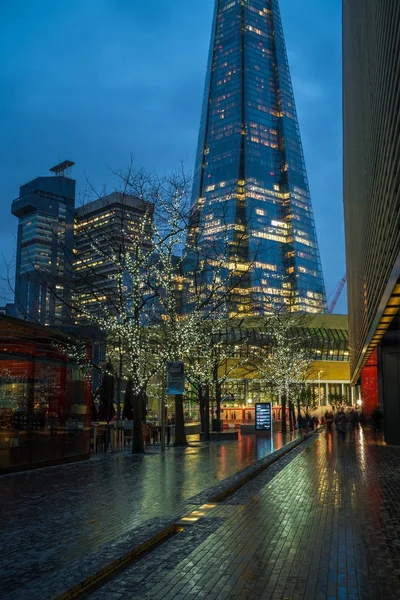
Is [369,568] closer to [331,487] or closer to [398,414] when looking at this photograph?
[331,487]

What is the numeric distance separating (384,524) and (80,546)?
420cm

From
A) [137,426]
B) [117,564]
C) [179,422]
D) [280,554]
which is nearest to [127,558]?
[117,564]

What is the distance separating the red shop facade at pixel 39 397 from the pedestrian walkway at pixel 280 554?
21.5ft

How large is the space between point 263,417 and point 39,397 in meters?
25.8

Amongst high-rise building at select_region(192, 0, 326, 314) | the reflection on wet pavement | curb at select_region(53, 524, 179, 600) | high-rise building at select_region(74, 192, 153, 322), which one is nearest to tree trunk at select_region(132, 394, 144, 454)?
the reflection on wet pavement

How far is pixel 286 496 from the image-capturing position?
12.0 meters

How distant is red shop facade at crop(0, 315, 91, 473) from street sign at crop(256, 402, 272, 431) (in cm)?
2191

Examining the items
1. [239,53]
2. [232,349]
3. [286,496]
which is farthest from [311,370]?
[239,53]

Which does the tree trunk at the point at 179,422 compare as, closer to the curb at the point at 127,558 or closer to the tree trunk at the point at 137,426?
the tree trunk at the point at 137,426

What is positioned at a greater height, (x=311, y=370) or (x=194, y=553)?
(x=311, y=370)

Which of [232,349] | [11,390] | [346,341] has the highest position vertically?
[346,341]

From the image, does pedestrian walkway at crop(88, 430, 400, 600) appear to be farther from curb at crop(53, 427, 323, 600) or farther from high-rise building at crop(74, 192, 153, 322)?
high-rise building at crop(74, 192, 153, 322)

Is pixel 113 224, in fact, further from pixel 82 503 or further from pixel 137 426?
pixel 82 503

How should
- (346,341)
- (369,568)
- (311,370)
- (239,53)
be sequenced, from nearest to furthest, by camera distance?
(369,568) < (311,370) < (346,341) < (239,53)
